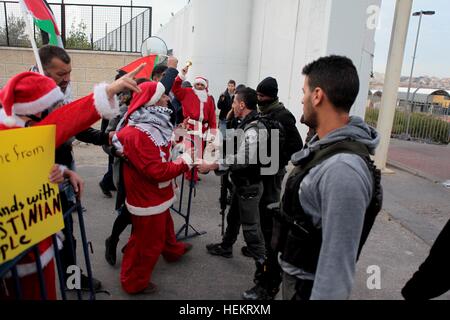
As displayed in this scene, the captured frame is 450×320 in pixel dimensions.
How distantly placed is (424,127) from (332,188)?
16156 millimetres

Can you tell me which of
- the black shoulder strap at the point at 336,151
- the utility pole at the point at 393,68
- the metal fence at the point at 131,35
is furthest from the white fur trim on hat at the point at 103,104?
the metal fence at the point at 131,35

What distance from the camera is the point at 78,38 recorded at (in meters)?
12.0

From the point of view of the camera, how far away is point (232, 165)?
3.45 meters

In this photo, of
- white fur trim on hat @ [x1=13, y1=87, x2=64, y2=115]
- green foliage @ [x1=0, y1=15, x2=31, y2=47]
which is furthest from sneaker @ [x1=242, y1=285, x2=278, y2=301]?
green foliage @ [x1=0, y1=15, x2=31, y2=47]

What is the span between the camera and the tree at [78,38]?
1135 centimetres

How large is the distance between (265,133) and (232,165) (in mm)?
432

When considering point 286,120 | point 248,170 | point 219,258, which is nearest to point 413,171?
point 286,120

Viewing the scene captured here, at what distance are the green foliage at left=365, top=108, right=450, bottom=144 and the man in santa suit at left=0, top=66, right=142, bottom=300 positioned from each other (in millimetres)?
15363

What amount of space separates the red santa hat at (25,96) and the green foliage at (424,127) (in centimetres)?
1553

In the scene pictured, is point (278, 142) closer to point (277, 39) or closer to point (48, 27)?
point (48, 27)

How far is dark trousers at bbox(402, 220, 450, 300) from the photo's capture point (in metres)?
1.75

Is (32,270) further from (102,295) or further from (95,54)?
(95,54)

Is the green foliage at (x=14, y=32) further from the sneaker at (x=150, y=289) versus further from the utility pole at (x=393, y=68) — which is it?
the sneaker at (x=150, y=289)

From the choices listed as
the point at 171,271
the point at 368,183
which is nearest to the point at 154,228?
the point at 171,271
